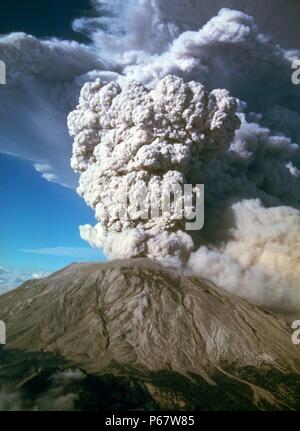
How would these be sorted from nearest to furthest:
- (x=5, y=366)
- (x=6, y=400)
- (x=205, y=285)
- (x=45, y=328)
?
1. (x=6, y=400)
2. (x=5, y=366)
3. (x=45, y=328)
4. (x=205, y=285)

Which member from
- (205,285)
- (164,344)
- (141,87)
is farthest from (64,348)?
(141,87)

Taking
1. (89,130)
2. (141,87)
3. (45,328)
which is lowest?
(45,328)

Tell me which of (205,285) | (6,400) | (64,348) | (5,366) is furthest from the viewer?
(205,285)

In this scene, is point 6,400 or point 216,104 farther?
point 216,104

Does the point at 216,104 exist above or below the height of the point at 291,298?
above

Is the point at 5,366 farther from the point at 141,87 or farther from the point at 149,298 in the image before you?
the point at 141,87

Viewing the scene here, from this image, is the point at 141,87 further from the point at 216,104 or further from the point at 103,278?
the point at 103,278

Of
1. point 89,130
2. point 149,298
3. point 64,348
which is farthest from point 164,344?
point 89,130
